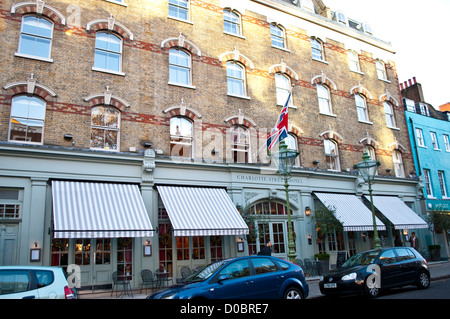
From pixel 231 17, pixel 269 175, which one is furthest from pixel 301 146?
pixel 231 17

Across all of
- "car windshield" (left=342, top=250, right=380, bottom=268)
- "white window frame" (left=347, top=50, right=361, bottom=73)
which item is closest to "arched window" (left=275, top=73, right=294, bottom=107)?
"white window frame" (left=347, top=50, right=361, bottom=73)

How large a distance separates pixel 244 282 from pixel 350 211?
12.2 metres

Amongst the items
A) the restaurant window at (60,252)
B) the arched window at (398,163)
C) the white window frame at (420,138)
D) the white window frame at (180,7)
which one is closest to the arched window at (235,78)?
the white window frame at (180,7)

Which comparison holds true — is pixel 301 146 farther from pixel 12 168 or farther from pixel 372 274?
pixel 12 168

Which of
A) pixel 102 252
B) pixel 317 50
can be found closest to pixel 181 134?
pixel 102 252

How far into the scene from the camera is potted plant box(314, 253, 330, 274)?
56.3 ft

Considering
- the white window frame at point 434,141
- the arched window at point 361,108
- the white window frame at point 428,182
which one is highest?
the arched window at point 361,108

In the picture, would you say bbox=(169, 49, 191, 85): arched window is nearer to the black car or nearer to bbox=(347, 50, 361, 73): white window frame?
the black car

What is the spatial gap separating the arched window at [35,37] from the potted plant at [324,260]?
48.1 feet

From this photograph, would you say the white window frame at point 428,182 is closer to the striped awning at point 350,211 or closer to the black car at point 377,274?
the striped awning at point 350,211

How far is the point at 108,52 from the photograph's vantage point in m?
15.9

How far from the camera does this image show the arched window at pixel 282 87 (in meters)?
20.0

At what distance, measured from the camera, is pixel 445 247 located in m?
24.6
